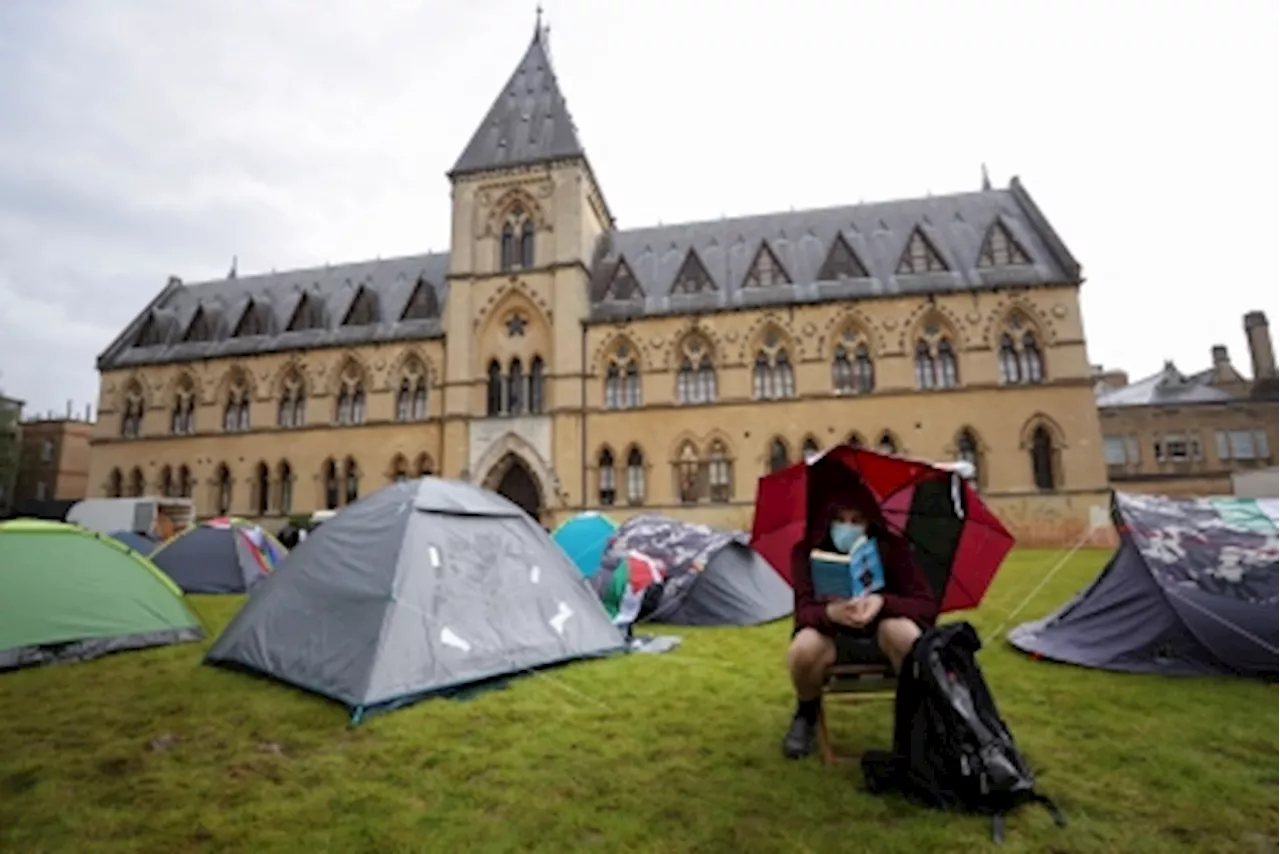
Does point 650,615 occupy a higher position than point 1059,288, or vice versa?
point 1059,288

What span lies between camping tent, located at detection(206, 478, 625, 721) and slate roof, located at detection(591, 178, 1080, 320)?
19.4 metres

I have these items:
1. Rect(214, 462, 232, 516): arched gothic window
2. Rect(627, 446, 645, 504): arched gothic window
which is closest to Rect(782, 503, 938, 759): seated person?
Rect(627, 446, 645, 504): arched gothic window

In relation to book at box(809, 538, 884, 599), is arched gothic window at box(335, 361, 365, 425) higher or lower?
higher

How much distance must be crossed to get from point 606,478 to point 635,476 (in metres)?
1.14

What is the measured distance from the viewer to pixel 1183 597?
256 inches

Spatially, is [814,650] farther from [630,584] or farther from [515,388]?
[515,388]

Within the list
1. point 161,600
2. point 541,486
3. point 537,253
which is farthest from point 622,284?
point 161,600

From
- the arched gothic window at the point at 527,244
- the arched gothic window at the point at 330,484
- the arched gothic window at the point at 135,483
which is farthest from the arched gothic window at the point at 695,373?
the arched gothic window at the point at 135,483

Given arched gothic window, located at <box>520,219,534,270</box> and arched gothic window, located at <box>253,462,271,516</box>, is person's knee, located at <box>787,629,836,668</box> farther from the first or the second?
arched gothic window, located at <box>253,462,271,516</box>

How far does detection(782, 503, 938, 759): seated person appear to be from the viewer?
161 inches

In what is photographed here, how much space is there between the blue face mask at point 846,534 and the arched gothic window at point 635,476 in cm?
2030

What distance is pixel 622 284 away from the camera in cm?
2736

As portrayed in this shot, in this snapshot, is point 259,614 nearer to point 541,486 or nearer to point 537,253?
point 541,486

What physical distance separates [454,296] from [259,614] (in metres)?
21.4
